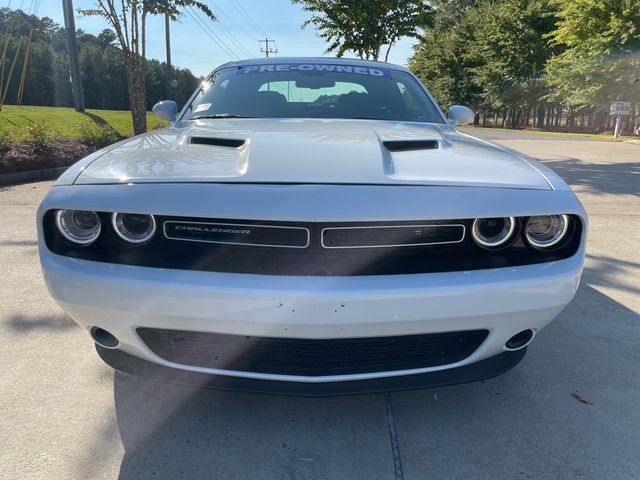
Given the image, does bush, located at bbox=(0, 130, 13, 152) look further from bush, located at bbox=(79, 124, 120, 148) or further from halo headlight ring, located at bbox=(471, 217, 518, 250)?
halo headlight ring, located at bbox=(471, 217, 518, 250)

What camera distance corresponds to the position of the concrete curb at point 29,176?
7.44 metres

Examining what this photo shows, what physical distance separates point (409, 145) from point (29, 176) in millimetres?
7519

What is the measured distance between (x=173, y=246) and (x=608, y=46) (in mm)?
26000

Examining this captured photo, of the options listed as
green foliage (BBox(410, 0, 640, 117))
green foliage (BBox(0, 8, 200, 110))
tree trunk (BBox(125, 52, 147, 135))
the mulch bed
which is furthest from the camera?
green foliage (BBox(0, 8, 200, 110))

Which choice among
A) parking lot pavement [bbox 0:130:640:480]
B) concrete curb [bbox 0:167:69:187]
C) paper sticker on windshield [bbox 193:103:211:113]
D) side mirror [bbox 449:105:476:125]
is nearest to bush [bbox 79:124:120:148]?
concrete curb [bbox 0:167:69:187]

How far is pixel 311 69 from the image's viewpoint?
3.51 m

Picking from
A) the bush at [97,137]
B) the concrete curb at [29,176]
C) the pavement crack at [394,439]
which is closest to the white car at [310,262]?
the pavement crack at [394,439]

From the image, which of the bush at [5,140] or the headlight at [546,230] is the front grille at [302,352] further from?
the bush at [5,140]

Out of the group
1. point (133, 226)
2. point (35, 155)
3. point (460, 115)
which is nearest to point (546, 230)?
point (133, 226)

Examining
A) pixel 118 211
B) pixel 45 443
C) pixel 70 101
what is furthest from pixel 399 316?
pixel 70 101

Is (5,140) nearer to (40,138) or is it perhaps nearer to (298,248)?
(40,138)

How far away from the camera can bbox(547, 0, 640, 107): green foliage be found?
21.5 m

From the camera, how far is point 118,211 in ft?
5.51

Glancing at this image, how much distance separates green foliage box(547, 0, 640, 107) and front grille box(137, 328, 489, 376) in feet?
81.1
